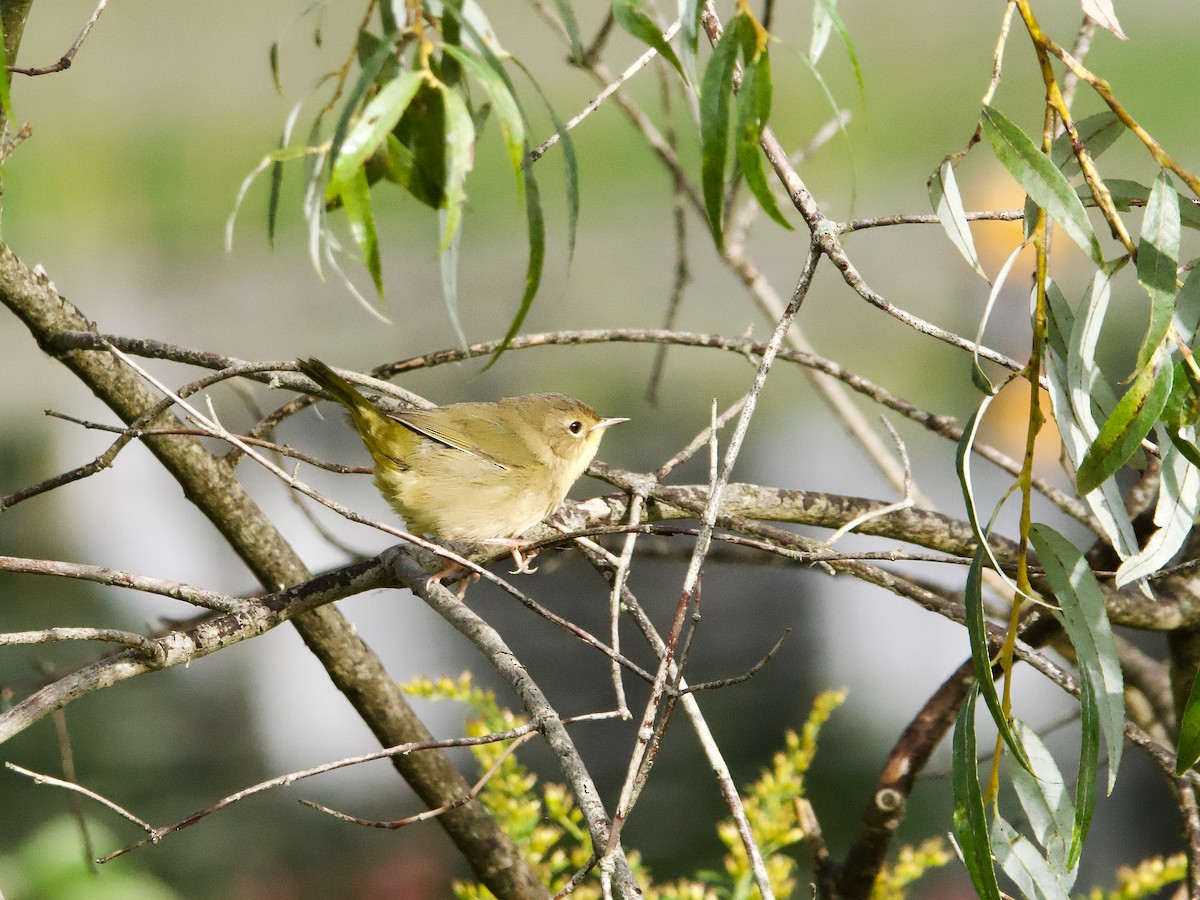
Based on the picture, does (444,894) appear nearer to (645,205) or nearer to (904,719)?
(904,719)

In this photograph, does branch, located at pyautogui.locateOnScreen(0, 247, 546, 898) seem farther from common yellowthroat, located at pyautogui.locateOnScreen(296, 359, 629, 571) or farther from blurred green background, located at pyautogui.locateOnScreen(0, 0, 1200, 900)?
blurred green background, located at pyautogui.locateOnScreen(0, 0, 1200, 900)

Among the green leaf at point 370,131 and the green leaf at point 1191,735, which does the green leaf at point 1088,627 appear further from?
the green leaf at point 370,131

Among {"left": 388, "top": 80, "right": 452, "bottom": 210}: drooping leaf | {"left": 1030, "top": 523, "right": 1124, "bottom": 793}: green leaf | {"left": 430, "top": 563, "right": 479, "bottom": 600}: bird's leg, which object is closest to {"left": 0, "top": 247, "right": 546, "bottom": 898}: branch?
{"left": 430, "top": 563, "right": 479, "bottom": 600}: bird's leg

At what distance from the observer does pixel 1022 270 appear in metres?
3.35

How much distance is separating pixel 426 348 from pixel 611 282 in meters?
1.24

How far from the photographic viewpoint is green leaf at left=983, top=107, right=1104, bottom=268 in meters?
0.64

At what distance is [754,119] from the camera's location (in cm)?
60

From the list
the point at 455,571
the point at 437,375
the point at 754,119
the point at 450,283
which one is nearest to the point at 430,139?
the point at 450,283

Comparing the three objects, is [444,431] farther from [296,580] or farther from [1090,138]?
[1090,138]

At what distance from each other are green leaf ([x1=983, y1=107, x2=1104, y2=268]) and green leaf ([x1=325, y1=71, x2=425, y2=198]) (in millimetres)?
345

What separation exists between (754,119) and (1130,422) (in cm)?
27

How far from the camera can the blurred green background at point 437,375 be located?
10.2ft

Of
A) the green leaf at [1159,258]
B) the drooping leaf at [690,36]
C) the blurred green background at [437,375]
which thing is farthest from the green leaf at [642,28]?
the blurred green background at [437,375]

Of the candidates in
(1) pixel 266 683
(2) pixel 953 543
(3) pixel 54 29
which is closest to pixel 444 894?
(1) pixel 266 683
